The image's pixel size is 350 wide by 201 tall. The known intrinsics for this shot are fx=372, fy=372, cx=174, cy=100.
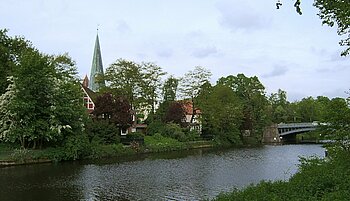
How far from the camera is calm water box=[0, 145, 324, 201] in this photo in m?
18.3

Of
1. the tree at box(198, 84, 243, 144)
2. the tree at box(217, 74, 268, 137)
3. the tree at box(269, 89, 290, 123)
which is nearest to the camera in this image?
the tree at box(198, 84, 243, 144)

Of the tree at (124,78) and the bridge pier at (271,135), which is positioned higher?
the tree at (124,78)

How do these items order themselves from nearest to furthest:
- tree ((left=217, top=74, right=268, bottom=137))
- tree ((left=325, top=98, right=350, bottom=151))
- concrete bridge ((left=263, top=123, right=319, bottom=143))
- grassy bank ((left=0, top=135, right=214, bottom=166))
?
tree ((left=325, top=98, right=350, bottom=151))
grassy bank ((left=0, top=135, right=214, bottom=166))
concrete bridge ((left=263, top=123, right=319, bottom=143))
tree ((left=217, top=74, right=268, bottom=137))

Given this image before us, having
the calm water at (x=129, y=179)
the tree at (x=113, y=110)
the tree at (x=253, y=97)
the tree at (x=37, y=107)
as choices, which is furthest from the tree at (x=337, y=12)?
the tree at (x=253, y=97)

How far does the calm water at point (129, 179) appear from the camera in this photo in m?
18.3

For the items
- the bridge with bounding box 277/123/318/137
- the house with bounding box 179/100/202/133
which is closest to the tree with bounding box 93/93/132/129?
the house with bounding box 179/100/202/133

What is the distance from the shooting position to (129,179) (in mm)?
22953

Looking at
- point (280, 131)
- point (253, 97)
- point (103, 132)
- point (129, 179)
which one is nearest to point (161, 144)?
point (103, 132)

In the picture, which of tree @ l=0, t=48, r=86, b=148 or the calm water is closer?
the calm water

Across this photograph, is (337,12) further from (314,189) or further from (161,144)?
(161,144)

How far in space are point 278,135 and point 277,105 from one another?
18026mm

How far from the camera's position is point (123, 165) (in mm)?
30328

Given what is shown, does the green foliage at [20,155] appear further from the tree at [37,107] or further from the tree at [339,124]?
the tree at [339,124]

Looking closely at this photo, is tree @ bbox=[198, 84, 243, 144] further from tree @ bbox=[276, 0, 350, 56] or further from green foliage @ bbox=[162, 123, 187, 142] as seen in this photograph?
tree @ bbox=[276, 0, 350, 56]
